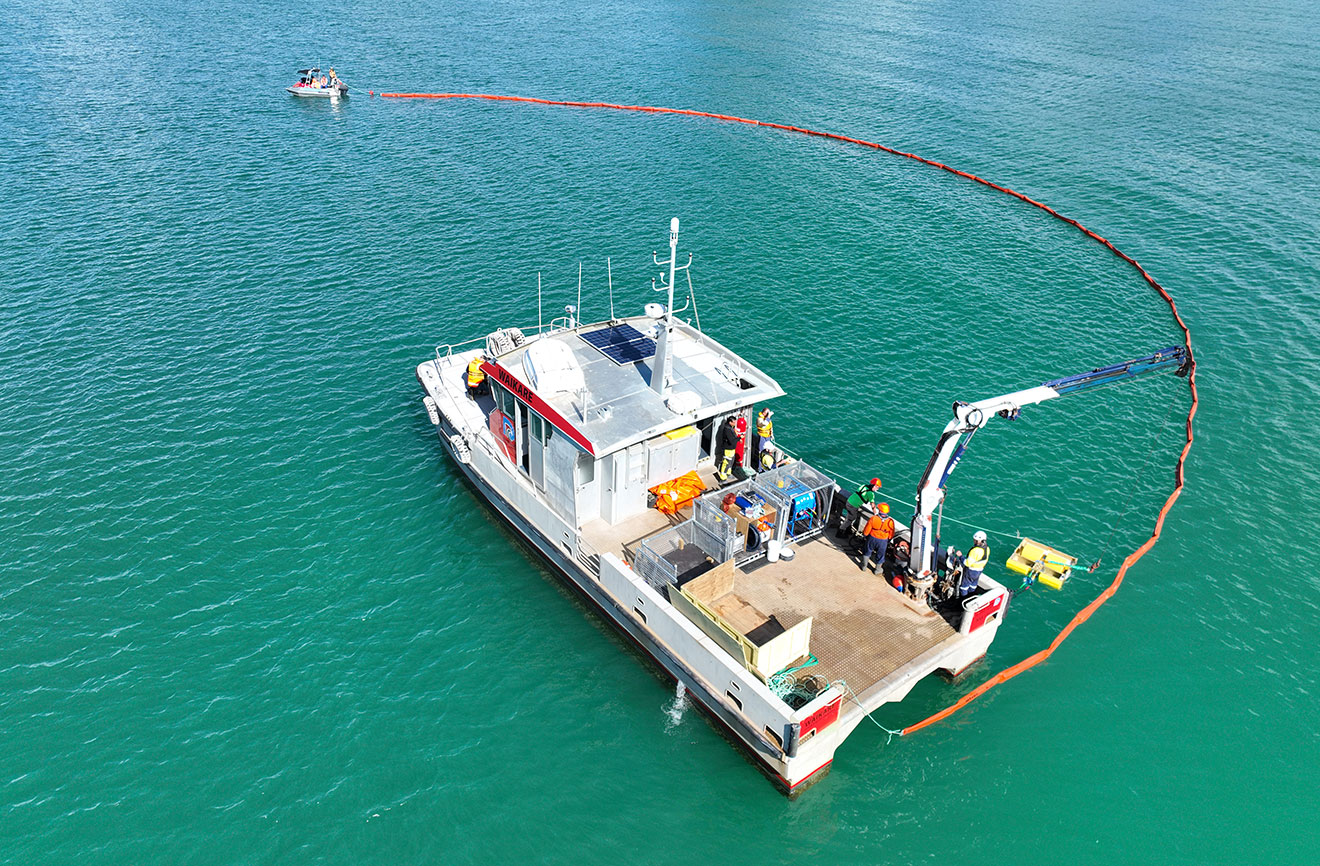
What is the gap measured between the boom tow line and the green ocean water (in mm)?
380

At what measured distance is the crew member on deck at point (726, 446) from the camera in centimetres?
2439

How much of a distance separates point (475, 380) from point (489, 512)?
455 centimetres

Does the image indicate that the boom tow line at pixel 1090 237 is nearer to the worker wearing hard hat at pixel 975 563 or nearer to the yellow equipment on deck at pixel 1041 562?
the yellow equipment on deck at pixel 1041 562

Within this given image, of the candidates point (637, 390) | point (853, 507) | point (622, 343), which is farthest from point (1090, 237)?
point (637, 390)

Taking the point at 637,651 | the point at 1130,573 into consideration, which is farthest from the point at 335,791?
the point at 1130,573

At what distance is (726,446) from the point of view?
2478 cm

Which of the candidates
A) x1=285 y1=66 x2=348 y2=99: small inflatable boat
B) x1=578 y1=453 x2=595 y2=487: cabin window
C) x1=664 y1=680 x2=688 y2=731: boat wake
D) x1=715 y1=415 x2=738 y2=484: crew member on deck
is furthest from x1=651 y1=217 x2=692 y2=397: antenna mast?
x1=285 y1=66 x2=348 y2=99: small inflatable boat

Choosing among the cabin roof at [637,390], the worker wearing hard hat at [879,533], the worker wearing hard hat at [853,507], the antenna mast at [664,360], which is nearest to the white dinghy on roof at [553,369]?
the cabin roof at [637,390]

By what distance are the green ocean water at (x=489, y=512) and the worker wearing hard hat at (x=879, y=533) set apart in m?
3.60

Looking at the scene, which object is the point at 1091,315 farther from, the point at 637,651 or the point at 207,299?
the point at 207,299

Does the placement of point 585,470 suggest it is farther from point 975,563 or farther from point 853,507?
point 975,563

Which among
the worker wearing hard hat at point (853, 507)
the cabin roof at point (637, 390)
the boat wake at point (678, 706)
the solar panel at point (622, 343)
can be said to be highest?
the solar panel at point (622, 343)

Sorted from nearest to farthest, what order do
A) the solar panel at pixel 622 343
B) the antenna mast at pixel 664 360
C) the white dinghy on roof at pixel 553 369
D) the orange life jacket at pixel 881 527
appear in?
the orange life jacket at pixel 881 527 < the antenna mast at pixel 664 360 < the white dinghy on roof at pixel 553 369 < the solar panel at pixel 622 343

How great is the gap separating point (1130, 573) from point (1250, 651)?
356cm
